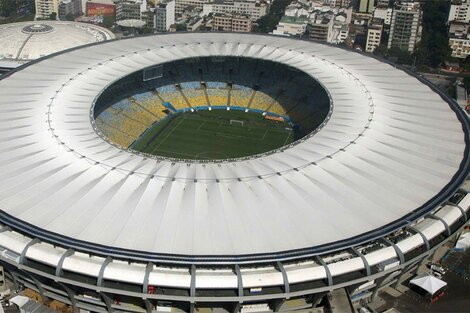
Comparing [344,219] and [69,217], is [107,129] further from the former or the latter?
[344,219]

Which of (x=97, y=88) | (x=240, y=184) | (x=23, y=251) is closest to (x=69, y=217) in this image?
(x=23, y=251)

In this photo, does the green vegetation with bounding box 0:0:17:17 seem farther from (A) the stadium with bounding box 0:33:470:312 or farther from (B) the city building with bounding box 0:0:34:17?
(A) the stadium with bounding box 0:33:470:312

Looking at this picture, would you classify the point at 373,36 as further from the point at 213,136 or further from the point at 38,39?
the point at 38,39

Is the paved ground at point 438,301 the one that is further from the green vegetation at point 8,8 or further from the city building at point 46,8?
the green vegetation at point 8,8

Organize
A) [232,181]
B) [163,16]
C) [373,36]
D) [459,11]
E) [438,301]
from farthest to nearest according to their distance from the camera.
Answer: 1. [163,16]
2. [459,11]
3. [373,36]
4. [438,301]
5. [232,181]

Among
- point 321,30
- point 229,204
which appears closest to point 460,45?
point 321,30
